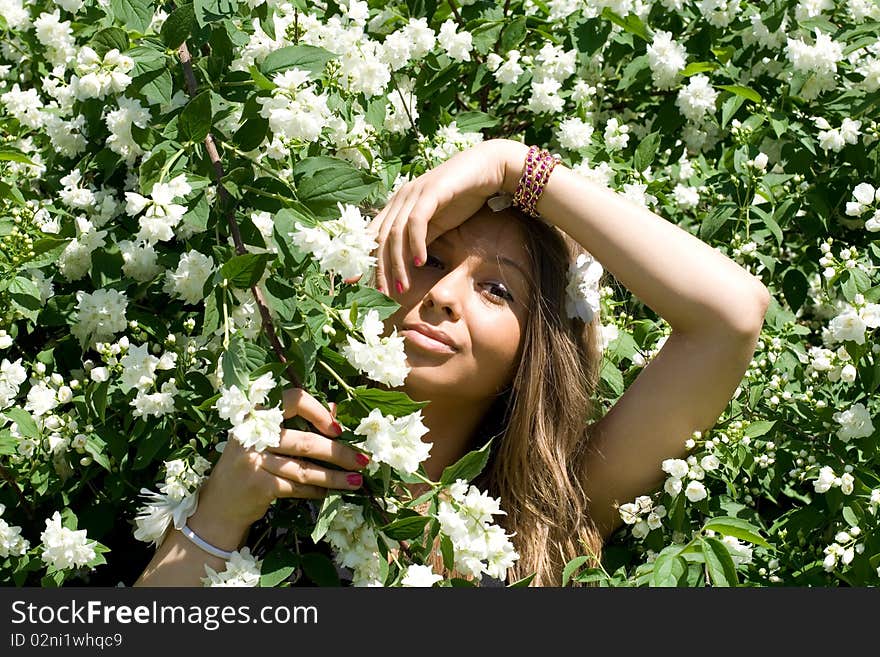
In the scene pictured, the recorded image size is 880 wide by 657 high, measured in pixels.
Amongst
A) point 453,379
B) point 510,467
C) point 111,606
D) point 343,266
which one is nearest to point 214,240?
point 343,266

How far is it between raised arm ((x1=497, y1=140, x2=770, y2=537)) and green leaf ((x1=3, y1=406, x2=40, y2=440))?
44.3 inches

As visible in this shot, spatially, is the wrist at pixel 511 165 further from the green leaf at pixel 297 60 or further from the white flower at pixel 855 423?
the white flower at pixel 855 423

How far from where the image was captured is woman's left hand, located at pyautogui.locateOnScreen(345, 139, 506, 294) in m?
2.31

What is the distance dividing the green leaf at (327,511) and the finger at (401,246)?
1.64ft

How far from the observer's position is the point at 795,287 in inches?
121

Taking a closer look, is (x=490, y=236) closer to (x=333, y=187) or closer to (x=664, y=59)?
(x=333, y=187)

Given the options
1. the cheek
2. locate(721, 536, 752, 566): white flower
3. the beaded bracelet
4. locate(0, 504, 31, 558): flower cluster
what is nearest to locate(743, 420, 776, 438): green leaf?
locate(721, 536, 752, 566): white flower

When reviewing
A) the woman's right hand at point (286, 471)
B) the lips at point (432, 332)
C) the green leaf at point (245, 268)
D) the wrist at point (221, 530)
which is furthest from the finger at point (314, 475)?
the lips at point (432, 332)

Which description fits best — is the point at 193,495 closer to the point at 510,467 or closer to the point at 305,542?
the point at 305,542

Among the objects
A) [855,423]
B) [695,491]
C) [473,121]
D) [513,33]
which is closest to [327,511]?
[695,491]

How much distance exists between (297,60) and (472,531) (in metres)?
0.93

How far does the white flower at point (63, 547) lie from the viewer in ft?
7.12

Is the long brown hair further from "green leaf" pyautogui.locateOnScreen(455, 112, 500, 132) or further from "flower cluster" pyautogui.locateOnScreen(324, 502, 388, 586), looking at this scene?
"flower cluster" pyautogui.locateOnScreen(324, 502, 388, 586)

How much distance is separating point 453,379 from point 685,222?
1.09 m
